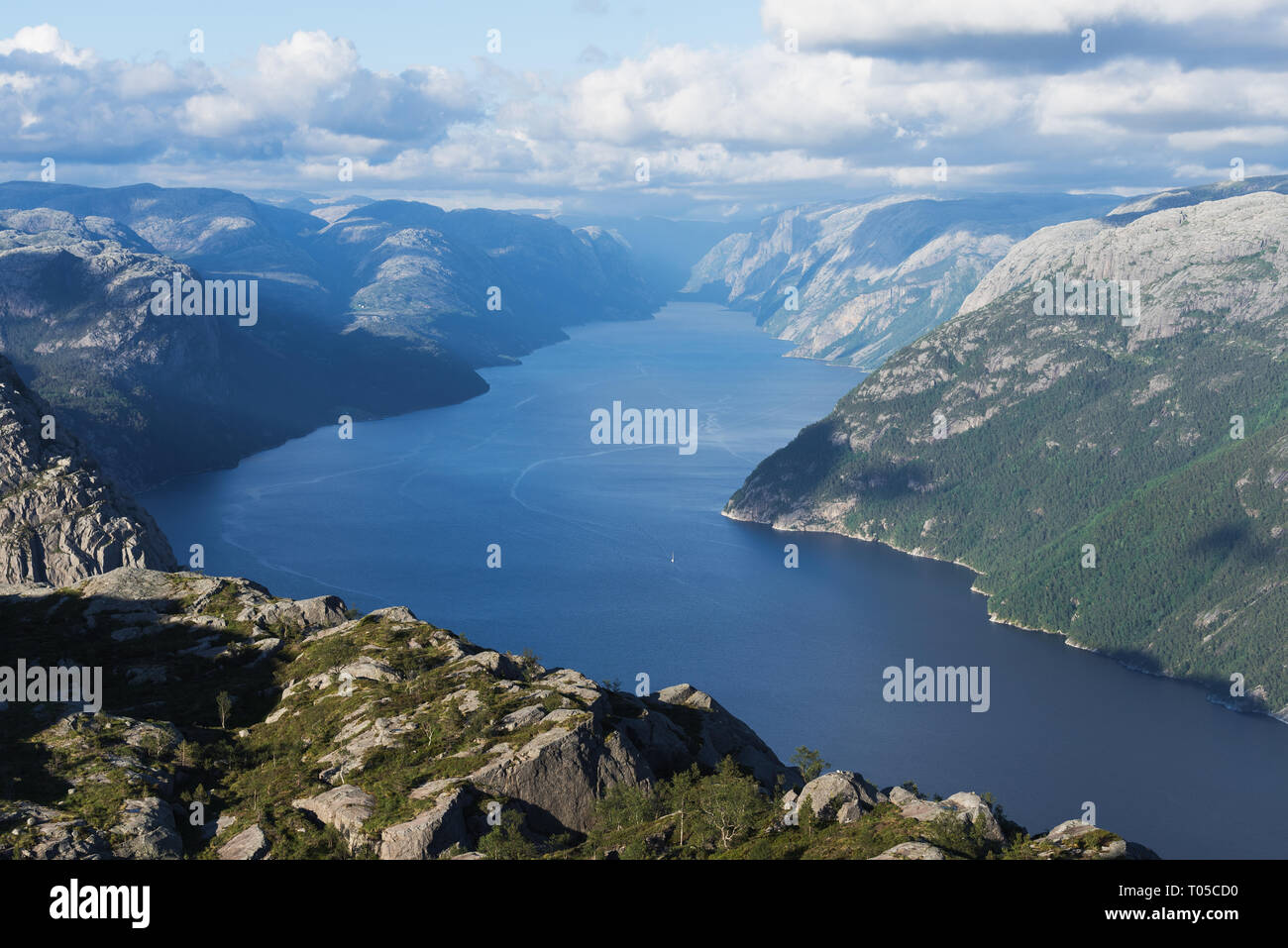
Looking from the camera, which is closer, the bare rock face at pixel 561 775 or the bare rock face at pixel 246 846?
the bare rock face at pixel 246 846

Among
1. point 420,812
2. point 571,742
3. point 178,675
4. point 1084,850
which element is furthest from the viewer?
point 178,675

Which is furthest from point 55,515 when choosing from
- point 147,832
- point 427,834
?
point 427,834

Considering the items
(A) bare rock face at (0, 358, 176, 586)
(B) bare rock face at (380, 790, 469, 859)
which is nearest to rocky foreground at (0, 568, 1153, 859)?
(B) bare rock face at (380, 790, 469, 859)

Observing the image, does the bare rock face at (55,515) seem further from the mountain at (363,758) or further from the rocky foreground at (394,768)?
the rocky foreground at (394,768)

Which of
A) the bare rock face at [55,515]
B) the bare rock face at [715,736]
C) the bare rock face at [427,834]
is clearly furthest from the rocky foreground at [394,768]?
the bare rock face at [55,515]

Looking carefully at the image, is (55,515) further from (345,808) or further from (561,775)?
(561,775)
